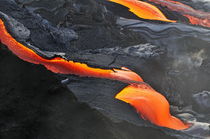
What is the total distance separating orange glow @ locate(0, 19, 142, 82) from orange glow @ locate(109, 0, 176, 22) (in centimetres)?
195

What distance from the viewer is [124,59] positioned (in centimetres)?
418

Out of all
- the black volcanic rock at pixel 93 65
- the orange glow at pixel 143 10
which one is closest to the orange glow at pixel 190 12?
the orange glow at pixel 143 10

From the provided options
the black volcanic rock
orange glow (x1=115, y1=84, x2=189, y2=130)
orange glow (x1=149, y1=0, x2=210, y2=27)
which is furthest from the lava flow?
orange glow (x1=149, y1=0, x2=210, y2=27)

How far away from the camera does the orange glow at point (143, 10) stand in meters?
5.28

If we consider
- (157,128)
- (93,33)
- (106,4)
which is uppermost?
(106,4)

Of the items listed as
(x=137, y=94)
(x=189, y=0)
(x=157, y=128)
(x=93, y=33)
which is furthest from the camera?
(x=189, y=0)

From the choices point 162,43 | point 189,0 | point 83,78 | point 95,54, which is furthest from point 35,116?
point 189,0

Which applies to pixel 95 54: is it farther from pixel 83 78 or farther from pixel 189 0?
pixel 189 0

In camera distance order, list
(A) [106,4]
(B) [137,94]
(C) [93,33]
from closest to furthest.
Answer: (B) [137,94], (C) [93,33], (A) [106,4]

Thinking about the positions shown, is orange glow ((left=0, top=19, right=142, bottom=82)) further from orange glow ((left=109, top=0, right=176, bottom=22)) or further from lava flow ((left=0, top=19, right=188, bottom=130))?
orange glow ((left=109, top=0, right=176, bottom=22))

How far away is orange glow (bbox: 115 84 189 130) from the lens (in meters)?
3.18

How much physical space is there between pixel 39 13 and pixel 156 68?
204cm

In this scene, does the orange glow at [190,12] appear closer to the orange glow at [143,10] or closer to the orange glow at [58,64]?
the orange glow at [143,10]

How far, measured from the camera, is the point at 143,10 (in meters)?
5.44
